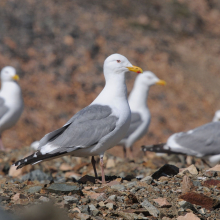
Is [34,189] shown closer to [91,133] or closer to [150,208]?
[91,133]

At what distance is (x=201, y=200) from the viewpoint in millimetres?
4297

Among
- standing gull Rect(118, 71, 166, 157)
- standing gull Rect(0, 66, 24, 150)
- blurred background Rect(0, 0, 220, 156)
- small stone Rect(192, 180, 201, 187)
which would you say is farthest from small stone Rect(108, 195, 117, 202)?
blurred background Rect(0, 0, 220, 156)

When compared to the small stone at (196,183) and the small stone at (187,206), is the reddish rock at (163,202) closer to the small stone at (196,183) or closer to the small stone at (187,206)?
the small stone at (187,206)

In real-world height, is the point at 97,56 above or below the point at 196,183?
above

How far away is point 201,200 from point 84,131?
5.68 feet

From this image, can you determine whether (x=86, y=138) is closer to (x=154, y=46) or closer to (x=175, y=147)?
(x=175, y=147)

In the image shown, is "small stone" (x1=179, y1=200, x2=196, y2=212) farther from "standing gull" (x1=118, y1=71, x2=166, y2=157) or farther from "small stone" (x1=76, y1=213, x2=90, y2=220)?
"standing gull" (x1=118, y1=71, x2=166, y2=157)

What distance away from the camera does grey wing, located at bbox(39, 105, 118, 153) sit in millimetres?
5145

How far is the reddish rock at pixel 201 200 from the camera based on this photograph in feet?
14.0

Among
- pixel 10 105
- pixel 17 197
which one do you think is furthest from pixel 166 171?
pixel 10 105

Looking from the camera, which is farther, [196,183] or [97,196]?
[196,183]

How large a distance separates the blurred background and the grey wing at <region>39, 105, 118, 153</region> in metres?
8.97

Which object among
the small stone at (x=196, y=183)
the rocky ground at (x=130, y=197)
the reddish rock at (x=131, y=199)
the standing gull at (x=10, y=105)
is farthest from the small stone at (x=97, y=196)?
the standing gull at (x=10, y=105)

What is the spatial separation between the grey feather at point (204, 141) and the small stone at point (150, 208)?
3.96 meters
